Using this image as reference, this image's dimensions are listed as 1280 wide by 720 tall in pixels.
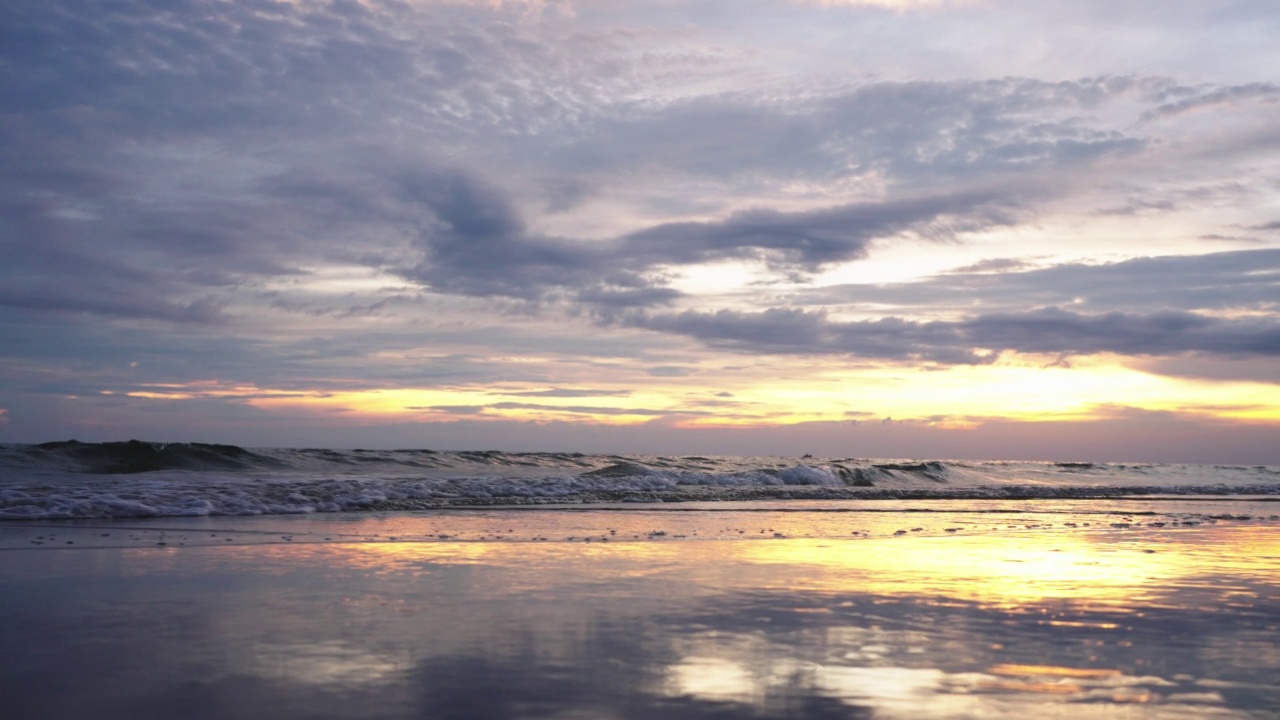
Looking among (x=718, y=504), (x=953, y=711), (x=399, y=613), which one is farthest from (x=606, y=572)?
(x=718, y=504)

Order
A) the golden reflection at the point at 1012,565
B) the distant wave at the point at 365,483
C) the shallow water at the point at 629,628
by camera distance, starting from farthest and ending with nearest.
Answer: the distant wave at the point at 365,483 → the golden reflection at the point at 1012,565 → the shallow water at the point at 629,628

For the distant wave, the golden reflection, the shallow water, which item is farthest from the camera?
the distant wave

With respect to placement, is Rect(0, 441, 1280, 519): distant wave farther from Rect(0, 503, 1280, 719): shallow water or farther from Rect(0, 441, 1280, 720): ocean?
Rect(0, 503, 1280, 719): shallow water

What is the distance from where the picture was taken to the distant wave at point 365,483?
492 inches

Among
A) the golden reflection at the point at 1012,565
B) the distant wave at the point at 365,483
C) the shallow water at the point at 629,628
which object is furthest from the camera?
the distant wave at the point at 365,483

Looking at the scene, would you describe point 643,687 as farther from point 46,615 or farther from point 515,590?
point 46,615

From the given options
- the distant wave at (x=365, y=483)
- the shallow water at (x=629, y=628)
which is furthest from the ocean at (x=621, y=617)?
the distant wave at (x=365, y=483)

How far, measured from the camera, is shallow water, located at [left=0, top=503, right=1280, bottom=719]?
11.4 ft

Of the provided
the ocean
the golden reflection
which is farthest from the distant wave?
the golden reflection

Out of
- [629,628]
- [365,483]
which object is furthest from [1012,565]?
[365,483]

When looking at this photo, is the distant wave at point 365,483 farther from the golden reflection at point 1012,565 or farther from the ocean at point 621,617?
the golden reflection at point 1012,565

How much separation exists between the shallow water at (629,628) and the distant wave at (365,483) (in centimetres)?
363

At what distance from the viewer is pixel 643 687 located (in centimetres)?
362

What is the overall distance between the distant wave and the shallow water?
3.63 metres
